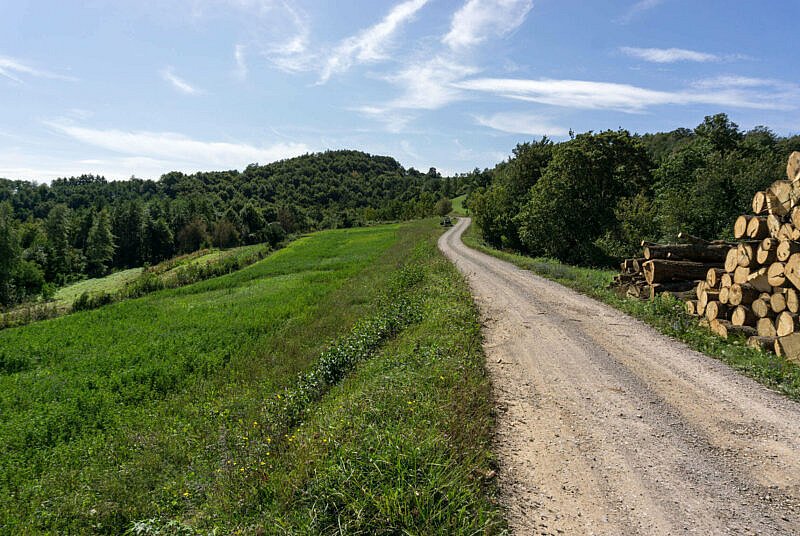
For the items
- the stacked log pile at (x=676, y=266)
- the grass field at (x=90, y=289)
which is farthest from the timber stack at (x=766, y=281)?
the grass field at (x=90, y=289)

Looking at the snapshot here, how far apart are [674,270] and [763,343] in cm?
451

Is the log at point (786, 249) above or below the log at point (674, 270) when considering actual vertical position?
above

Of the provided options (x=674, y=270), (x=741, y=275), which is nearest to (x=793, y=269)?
(x=741, y=275)

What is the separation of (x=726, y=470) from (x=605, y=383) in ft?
8.90

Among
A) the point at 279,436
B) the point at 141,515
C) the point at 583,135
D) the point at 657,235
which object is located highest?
the point at 583,135

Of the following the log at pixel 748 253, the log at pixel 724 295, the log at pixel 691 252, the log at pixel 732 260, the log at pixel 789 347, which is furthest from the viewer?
the log at pixel 691 252

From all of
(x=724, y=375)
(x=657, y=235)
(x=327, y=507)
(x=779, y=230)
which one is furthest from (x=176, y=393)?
(x=657, y=235)

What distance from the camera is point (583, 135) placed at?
30.8m

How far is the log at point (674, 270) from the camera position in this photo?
1298 centimetres

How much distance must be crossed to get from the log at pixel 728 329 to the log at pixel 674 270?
3009 mm

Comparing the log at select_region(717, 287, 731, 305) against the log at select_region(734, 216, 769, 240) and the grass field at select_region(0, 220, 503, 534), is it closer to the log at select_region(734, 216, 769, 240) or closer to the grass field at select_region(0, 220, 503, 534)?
the log at select_region(734, 216, 769, 240)

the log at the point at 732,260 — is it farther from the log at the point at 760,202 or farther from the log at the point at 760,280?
the log at the point at 760,202

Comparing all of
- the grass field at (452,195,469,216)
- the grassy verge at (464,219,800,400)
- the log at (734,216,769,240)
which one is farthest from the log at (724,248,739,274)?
the grass field at (452,195,469,216)

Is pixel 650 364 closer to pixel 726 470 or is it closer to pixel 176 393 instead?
pixel 726 470
